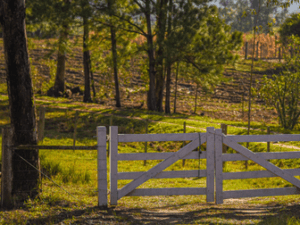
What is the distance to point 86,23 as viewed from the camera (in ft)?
77.6

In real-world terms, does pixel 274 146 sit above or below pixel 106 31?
below

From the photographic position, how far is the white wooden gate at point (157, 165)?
20.7 feet

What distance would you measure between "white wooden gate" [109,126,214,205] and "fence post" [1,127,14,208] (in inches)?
72.5

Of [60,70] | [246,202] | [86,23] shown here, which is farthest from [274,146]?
[60,70]

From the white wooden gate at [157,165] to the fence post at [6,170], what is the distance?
1842 mm

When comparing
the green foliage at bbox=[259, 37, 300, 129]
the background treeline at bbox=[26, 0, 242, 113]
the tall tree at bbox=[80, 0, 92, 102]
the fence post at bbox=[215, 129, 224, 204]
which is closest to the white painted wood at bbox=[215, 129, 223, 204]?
the fence post at bbox=[215, 129, 224, 204]

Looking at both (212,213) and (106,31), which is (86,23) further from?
(212,213)

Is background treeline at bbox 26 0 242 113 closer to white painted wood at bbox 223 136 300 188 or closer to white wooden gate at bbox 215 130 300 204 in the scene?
white wooden gate at bbox 215 130 300 204

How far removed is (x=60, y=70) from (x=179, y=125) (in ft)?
51.1

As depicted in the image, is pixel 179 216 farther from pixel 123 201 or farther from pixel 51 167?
pixel 51 167

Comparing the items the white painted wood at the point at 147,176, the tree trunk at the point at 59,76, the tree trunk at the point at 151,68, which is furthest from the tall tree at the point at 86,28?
the white painted wood at the point at 147,176

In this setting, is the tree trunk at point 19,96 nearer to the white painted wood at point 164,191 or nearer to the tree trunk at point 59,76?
the white painted wood at point 164,191

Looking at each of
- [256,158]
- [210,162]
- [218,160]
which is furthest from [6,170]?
[256,158]

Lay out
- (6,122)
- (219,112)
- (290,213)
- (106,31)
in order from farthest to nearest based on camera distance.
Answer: (219,112)
(106,31)
(6,122)
(290,213)
